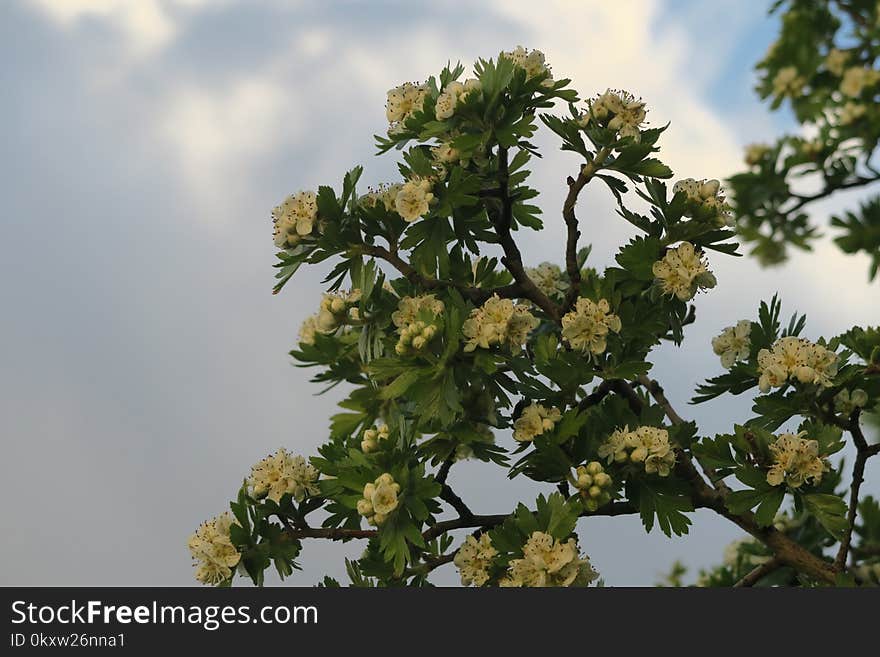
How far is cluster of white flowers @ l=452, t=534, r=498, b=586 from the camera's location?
124 inches

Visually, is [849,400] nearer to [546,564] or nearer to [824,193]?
[546,564]

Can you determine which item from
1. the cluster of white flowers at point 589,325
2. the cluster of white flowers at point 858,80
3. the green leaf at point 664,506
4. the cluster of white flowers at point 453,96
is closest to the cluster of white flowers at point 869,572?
the green leaf at point 664,506

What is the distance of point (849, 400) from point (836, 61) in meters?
3.49

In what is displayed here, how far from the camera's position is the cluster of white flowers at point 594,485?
3.05 meters

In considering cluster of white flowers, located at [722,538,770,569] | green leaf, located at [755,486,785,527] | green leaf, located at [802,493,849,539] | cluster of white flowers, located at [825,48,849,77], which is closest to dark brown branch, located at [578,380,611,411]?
green leaf, located at [755,486,785,527]

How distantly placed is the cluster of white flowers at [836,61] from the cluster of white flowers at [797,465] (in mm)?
3808

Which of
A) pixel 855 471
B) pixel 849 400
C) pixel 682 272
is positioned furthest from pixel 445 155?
pixel 855 471

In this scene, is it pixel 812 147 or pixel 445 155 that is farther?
pixel 812 147

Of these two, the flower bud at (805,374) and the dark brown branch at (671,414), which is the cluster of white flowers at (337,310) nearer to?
the dark brown branch at (671,414)

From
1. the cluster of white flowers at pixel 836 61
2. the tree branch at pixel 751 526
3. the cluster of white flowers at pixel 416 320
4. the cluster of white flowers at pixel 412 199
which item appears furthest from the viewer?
the cluster of white flowers at pixel 836 61

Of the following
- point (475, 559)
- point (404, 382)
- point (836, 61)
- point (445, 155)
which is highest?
point (836, 61)

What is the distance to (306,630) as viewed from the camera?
3020 mm

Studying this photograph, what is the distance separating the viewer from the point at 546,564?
2.92 metres

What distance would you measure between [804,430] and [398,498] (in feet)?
4.82
